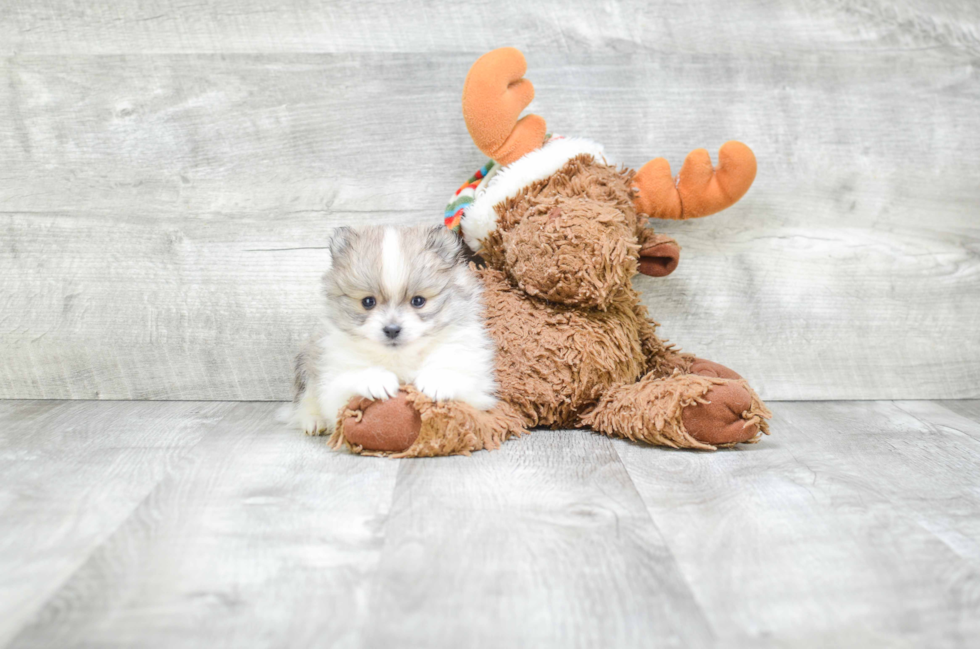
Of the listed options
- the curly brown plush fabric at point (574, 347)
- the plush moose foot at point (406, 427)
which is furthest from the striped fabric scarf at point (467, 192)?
the plush moose foot at point (406, 427)

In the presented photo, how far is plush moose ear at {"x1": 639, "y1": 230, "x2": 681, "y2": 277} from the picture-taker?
1.72 meters

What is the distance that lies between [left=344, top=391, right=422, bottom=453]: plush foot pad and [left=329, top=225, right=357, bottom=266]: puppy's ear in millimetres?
331

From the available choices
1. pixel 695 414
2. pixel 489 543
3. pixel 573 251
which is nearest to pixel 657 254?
pixel 573 251

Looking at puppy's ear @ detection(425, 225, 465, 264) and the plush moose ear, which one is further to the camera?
the plush moose ear

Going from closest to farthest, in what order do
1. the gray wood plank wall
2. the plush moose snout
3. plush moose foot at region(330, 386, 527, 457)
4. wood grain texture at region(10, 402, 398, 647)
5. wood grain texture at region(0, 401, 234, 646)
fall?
wood grain texture at region(10, 402, 398, 647) → wood grain texture at region(0, 401, 234, 646) → plush moose foot at region(330, 386, 527, 457) → the plush moose snout → the gray wood plank wall

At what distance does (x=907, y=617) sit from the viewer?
0.86m

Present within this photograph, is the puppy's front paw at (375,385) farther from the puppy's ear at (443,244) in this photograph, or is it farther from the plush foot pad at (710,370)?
the plush foot pad at (710,370)

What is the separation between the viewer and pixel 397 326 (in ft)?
4.74

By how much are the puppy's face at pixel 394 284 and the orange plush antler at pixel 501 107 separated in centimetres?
26

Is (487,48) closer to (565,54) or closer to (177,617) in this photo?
(565,54)

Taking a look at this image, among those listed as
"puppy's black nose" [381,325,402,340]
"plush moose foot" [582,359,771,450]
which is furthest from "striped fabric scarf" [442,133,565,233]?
"plush moose foot" [582,359,771,450]

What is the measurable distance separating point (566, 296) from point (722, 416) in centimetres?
41

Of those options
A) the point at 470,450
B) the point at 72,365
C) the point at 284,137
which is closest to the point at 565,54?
the point at 284,137

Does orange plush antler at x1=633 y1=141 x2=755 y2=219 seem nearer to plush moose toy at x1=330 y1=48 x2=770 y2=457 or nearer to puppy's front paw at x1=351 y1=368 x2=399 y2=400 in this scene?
plush moose toy at x1=330 y1=48 x2=770 y2=457
